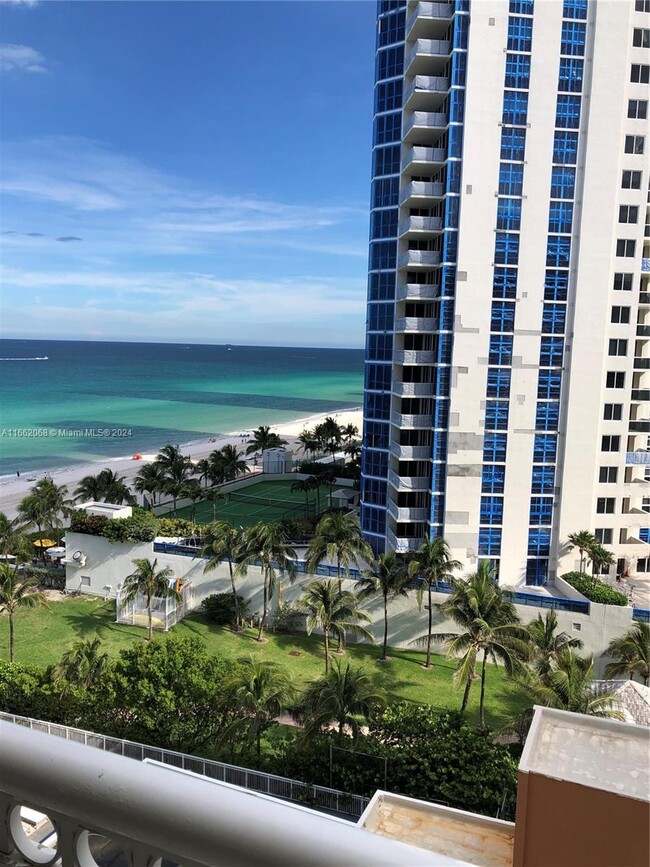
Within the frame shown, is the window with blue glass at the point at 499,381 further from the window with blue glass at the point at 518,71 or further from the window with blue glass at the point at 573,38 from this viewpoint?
the window with blue glass at the point at 573,38

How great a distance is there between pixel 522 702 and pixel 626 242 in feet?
65.3

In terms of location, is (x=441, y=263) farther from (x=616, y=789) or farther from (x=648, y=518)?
(x=616, y=789)

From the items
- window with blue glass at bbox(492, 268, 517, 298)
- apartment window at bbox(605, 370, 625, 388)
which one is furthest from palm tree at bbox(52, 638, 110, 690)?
apartment window at bbox(605, 370, 625, 388)

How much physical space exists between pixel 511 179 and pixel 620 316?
7800mm

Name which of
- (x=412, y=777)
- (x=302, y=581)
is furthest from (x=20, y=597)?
(x=412, y=777)

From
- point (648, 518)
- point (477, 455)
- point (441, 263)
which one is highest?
point (441, 263)

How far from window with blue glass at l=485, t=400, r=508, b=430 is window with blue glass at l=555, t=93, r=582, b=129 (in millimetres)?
12165

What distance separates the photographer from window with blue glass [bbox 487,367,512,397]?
2903 cm

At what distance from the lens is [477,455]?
2939cm

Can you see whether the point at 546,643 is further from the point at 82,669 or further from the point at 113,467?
the point at 113,467

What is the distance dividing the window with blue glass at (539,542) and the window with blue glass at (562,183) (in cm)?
1484

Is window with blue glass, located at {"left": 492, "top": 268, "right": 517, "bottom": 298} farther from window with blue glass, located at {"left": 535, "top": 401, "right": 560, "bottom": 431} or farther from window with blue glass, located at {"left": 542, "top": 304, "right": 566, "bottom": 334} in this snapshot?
window with blue glass, located at {"left": 535, "top": 401, "right": 560, "bottom": 431}

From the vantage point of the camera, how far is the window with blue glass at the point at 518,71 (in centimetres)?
2772

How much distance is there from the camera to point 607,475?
3003 centimetres
